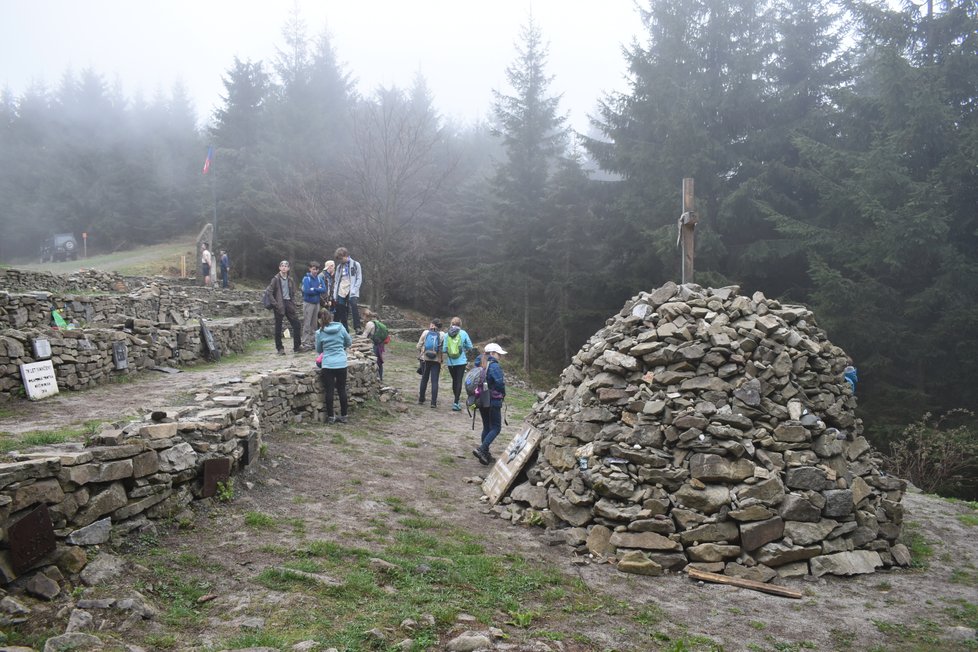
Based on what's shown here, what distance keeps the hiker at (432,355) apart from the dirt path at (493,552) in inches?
143

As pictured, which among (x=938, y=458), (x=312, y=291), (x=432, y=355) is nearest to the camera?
(x=312, y=291)

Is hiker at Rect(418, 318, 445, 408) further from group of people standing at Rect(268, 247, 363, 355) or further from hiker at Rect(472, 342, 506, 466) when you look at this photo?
hiker at Rect(472, 342, 506, 466)

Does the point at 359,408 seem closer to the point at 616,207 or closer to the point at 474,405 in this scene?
the point at 474,405

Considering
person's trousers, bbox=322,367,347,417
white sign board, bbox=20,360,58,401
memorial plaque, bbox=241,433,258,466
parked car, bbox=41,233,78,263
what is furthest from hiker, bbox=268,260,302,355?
parked car, bbox=41,233,78,263

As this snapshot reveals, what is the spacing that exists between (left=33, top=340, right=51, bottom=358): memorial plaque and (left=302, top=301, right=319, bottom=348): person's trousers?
4.70 metres

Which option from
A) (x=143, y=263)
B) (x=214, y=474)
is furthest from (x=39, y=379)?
(x=143, y=263)

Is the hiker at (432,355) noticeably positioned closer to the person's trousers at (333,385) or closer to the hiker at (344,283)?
the hiker at (344,283)

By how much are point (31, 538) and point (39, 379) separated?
6.14m

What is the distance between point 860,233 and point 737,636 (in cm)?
1647

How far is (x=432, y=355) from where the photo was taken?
13.1 m

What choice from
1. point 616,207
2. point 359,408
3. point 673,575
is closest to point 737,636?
point 673,575

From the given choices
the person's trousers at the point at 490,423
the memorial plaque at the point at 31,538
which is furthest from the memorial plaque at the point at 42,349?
the person's trousers at the point at 490,423

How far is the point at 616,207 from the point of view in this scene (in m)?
23.0

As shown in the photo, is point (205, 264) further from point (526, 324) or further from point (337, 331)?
point (337, 331)
